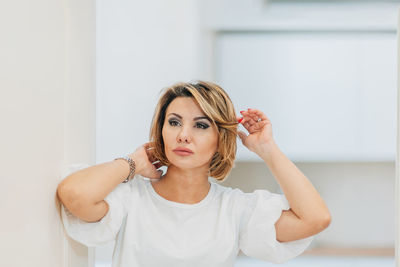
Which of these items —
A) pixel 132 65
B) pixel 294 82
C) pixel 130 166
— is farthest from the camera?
pixel 294 82

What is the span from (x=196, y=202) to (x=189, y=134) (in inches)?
7.7

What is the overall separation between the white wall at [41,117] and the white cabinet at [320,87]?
5.09 feet

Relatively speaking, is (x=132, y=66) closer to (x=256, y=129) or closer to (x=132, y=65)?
(x=132, y=65)

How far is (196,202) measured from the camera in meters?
1.25

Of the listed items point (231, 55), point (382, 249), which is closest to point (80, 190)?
point (231, 55)

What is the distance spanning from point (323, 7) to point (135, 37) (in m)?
1.04

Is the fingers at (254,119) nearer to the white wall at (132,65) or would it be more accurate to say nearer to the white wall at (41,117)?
the white wall at (41,117)

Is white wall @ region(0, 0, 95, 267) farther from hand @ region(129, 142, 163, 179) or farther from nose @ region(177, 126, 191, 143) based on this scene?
nose @ region(177, 126, 191, 143)

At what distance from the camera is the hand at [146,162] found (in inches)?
46.9

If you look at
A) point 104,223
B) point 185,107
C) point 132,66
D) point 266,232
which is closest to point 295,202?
point 266,232

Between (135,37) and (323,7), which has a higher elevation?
(323,7)

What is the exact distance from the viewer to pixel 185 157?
3.80 ft

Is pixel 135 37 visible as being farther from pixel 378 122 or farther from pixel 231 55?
Result: pixel 378 122

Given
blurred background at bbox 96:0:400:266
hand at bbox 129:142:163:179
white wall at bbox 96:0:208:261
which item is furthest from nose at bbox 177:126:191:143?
blurred background at bbox 96:0:400:266
